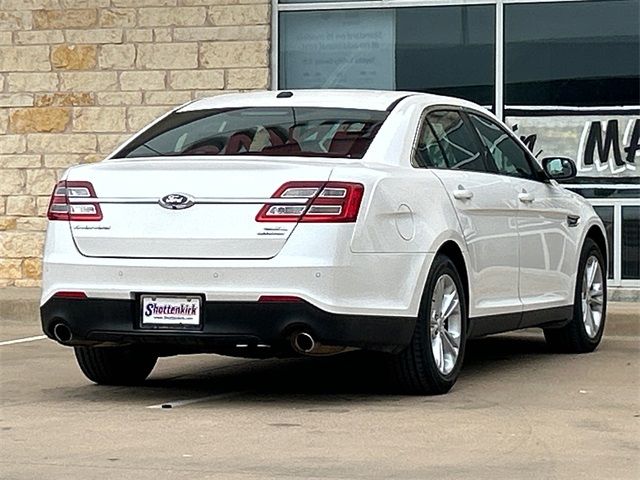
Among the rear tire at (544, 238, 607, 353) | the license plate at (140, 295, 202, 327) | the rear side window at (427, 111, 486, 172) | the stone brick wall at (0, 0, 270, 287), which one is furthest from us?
the stone brick wall at (0, 0, 270, 287)

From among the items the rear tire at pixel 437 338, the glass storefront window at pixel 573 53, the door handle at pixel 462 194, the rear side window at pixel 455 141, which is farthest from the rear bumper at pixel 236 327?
the glass storefront window at pixel 573 53

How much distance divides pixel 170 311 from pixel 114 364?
1.11 metres

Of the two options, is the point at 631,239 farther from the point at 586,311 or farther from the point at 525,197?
the point at 525,197

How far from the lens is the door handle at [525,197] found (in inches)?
367

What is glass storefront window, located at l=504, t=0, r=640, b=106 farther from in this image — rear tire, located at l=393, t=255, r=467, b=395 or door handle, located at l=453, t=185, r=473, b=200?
rear tire, located at l=393, t=255, r=467, b=395

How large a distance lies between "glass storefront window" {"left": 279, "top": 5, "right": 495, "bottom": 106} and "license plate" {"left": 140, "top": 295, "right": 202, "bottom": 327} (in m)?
6.99

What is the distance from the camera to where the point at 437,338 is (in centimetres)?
818

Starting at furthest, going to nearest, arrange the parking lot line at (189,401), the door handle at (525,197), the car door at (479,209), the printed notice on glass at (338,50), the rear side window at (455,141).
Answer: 1. the printed notice on glass at (338,50)
2. the door handle at (525,197)
3. the rear side window at (455,141)
4. the car door at (479,209)
5. the parking lot line at (189,401)

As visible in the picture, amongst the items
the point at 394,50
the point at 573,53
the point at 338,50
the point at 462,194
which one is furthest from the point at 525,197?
the point at 338,50

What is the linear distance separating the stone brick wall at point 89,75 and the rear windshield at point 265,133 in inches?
231

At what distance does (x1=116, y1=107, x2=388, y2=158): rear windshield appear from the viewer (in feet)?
26.7

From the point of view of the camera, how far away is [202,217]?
7.58 meters

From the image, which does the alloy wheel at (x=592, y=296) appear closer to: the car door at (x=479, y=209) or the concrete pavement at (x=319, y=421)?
the concrete pavement at (x=319, y=421)

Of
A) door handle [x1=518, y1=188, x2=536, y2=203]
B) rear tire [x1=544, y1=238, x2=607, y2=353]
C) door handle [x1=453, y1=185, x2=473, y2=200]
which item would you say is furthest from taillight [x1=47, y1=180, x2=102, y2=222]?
rear tire [x1=544, y1=238, x2=607, y2=353]
